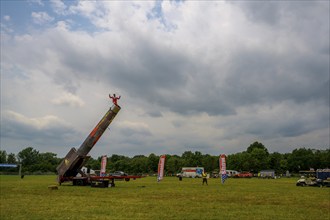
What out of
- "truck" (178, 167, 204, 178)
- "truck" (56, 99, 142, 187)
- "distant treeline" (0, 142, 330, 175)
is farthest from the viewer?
"distant treeline" (0, 142, 330, 175)

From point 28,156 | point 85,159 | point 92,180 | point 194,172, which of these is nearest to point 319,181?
point 92,180

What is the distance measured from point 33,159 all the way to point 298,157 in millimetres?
114426

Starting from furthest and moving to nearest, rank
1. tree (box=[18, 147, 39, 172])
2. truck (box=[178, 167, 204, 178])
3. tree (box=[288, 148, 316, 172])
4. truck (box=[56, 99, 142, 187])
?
tree (box=[18, 147, 39, 172])
tree (box=[288, 148, 316, 172])
truck (box=[178, 167, 204, 178])
truck (box=[56, 99, 142, 187])

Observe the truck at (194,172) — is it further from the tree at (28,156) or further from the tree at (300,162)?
the tree at (28,156)

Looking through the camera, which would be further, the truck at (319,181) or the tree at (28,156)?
the tree at (28,156)

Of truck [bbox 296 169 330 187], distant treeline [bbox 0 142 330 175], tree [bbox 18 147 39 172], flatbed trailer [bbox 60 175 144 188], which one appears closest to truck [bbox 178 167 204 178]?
distant treeline [bbox 0 142 330 175]

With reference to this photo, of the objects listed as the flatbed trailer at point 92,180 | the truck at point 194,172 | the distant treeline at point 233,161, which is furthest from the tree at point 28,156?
the flatbed trailer at point 92,180

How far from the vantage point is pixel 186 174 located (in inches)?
3295

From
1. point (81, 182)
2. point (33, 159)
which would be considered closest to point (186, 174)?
point (81, 182)

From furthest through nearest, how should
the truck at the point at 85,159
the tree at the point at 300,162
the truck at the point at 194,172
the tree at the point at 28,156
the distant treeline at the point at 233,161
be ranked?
the tree at the point at 28,156 < the tree at the point at 300,162 < the distant treeline at the point at 233,161 < the truck at the point at 194,172 < the truck at the point at 85,159

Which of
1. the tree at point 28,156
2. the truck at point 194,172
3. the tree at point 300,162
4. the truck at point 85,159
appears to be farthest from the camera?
the tree at point 28,156

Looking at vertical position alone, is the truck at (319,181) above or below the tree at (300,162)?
below

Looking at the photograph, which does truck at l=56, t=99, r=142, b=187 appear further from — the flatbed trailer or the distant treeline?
the distant treeline

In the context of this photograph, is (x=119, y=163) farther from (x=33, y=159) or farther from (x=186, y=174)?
(x=186, y=174)
